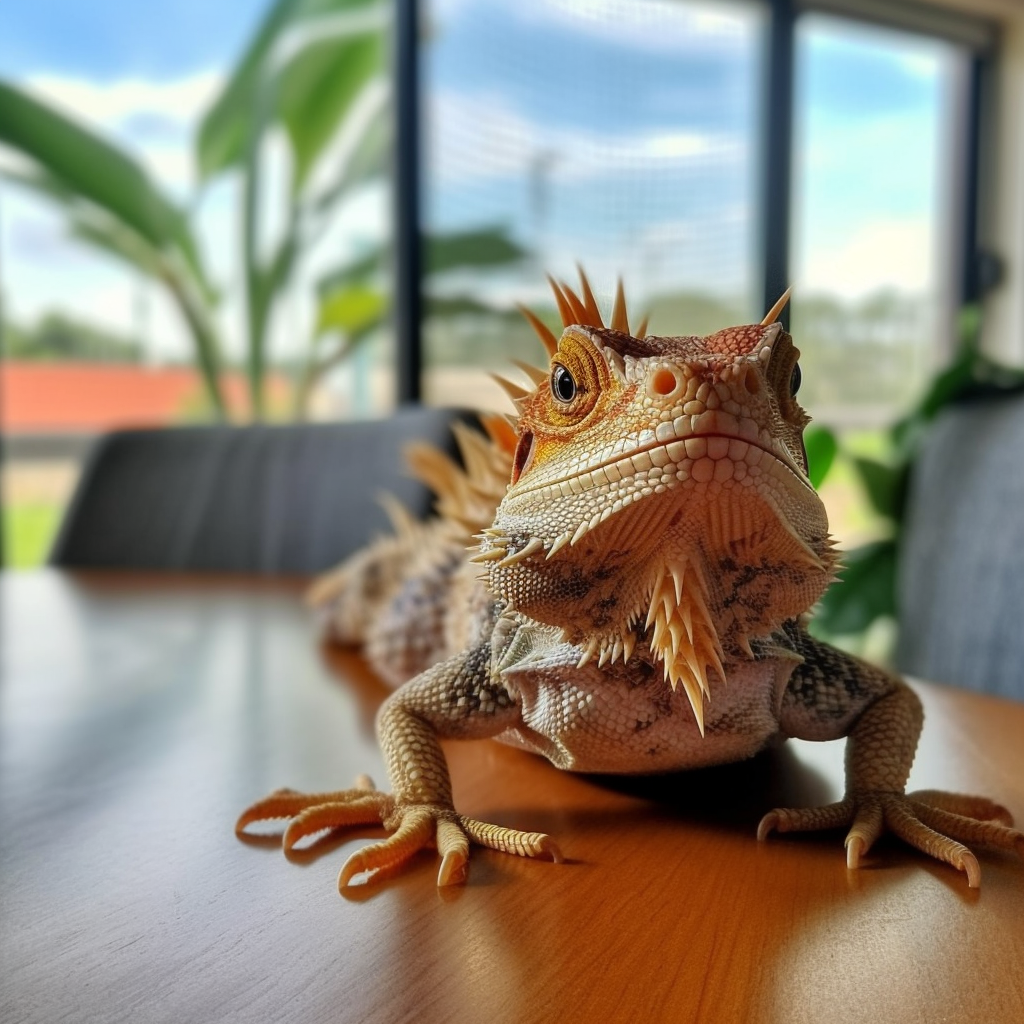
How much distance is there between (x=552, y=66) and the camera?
2.68m

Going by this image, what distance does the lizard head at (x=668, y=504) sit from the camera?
49 centimetres

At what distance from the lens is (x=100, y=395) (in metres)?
3.22

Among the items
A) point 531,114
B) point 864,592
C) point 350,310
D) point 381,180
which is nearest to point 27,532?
point 350,310

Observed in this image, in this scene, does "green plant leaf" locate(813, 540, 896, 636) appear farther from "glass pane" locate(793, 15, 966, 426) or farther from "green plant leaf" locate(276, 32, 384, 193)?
"green plant leaf" locate(276, 32, 384, 193)

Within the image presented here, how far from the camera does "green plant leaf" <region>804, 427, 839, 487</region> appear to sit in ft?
1.96

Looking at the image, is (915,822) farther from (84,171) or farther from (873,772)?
(84,171)

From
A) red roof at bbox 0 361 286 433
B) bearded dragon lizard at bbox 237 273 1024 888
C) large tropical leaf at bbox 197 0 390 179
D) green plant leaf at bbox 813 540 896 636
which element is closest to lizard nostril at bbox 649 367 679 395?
bearded dragon lizard at bbox 237 273 1024 888

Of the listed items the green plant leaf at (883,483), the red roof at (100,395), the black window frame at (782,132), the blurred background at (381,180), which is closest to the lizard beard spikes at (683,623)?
the black window frame at (782,132)

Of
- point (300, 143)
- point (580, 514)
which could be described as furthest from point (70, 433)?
point (580, 514)

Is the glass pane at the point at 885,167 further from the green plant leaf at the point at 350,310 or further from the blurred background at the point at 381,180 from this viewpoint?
the green plant leaf at the point at 350,310

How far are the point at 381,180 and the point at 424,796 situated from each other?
9.47 feet

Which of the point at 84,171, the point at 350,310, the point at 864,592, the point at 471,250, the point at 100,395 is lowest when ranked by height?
the point at 864,592

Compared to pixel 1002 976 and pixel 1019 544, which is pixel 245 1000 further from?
pixel 1019 544

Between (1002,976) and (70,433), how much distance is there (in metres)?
3.28
